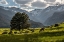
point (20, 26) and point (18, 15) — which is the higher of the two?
point (18, 15)

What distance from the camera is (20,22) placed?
137625mm

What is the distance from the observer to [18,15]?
5497 inches

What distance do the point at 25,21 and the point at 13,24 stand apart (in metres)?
9.98

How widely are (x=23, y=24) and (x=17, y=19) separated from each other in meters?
6.71

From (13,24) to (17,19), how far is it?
6369mm

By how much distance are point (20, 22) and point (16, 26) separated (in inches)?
196

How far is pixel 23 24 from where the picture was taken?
13988 cm

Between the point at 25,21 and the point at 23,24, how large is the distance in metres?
3.35

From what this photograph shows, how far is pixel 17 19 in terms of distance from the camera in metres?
137

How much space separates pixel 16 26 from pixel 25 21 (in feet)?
27.7

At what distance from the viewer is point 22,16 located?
138 metres

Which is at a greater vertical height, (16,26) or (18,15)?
(18,15)
